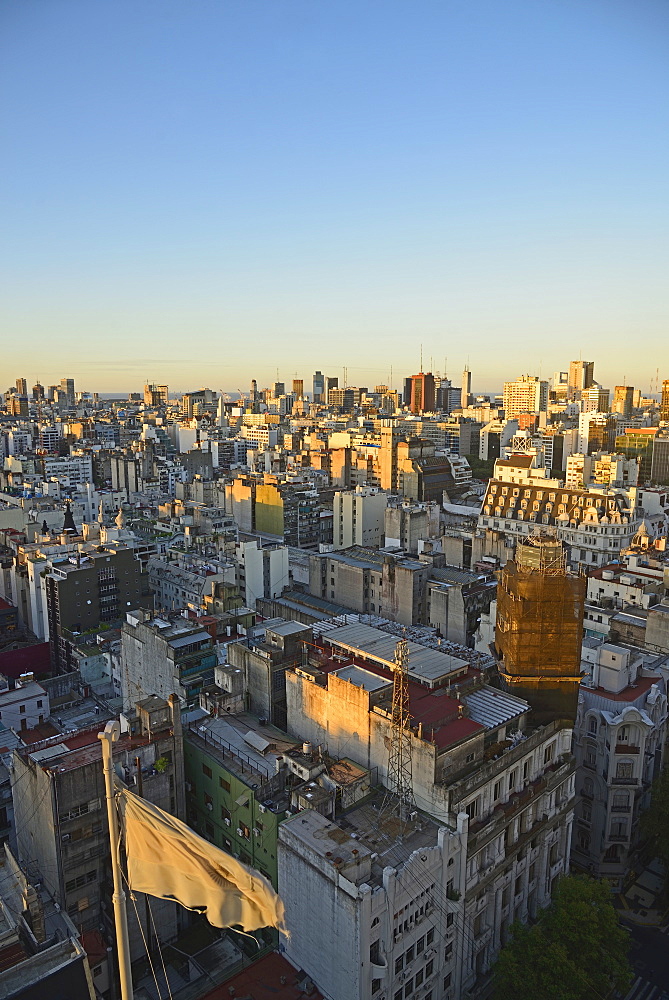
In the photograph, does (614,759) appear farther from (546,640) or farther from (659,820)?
(546,640)

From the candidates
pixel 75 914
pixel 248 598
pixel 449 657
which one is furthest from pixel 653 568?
pixel 75 914

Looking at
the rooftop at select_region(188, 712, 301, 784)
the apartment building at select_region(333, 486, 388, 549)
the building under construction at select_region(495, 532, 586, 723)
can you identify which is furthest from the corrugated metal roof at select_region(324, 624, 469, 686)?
the apartment building at select_region(333, 486, 388, 549)

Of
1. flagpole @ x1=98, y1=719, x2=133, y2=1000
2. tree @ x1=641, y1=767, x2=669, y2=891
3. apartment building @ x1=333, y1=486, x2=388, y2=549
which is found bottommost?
tree @ x1=641, y1=767, x2=669, y2=891

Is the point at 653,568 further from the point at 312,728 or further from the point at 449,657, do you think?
the point at 312,728

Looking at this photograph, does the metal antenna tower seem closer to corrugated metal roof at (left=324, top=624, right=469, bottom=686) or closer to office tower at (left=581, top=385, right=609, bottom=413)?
→ corrugated metal roof at (left=324, top=624, right=469, bottom=686)

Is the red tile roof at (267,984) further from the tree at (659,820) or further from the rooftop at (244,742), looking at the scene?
the tree at (659,820)

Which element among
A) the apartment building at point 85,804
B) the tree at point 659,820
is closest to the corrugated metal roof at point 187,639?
the apartment building at point 85,804
